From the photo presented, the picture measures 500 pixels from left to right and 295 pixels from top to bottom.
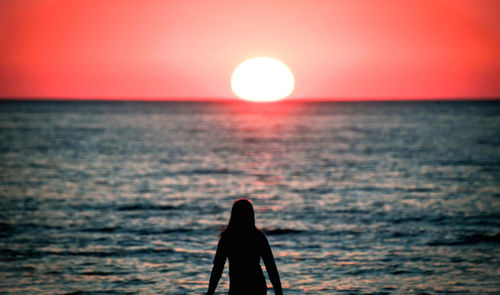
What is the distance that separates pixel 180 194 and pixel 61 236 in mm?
9586

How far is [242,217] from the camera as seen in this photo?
6777mm

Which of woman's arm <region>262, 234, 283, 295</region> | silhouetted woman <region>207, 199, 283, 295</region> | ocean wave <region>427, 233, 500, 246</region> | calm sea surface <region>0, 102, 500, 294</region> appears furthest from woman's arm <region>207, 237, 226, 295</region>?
ocean wave <region>427, 233, 500, 246</region>

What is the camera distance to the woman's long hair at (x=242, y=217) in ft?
22.2

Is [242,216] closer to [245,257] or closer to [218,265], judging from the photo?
[245,257]

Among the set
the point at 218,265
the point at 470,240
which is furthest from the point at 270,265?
the point at 470,240

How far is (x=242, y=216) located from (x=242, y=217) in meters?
0.01

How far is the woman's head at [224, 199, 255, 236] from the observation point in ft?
22.2

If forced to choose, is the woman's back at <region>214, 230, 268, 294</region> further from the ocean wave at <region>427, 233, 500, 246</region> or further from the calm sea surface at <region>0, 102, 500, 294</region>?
the ocean wave at <region>427, 233, 500, 246</region>

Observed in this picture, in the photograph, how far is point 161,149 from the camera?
2212 inches

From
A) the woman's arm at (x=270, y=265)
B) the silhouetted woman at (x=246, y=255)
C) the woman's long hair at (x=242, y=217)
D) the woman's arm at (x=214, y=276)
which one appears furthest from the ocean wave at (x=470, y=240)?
the woman's long hair at (x=242, y=217)

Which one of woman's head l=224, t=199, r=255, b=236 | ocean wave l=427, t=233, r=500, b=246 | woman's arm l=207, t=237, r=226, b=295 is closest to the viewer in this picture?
woman's head l=224, t=199, r=255, b=236

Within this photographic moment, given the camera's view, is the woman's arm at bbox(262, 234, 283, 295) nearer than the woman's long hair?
No

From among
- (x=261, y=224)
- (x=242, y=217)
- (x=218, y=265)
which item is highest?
(x=242, y=217)

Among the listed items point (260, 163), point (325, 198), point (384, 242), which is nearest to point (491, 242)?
point (384, 242)
